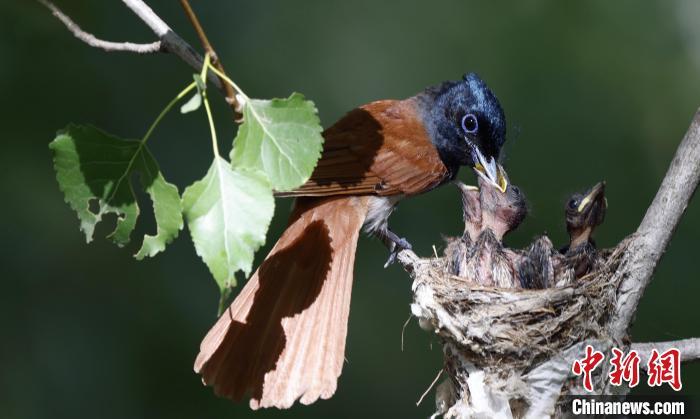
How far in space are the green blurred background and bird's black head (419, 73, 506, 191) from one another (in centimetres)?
157

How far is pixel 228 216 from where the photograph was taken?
7.06 ft

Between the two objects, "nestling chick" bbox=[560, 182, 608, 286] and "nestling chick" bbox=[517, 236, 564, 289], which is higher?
"nestling chick" bbox=[560, 182, 608, 286]

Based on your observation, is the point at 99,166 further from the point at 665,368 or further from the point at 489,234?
the point at 489,234

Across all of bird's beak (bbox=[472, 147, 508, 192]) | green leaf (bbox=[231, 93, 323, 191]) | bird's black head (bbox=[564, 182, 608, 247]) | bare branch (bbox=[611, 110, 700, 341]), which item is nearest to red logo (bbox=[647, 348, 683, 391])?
bare branch (bbox=[611, 110, 700, 341])

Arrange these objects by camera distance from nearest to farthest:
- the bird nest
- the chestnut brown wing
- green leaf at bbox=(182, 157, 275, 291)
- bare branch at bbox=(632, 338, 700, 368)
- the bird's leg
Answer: green leaf at bbox=(182, 157, 275, 291), bare branch at bbox=(632, 338, 700, 368), the bird nest, the chestnut brown wing, the bird's leg

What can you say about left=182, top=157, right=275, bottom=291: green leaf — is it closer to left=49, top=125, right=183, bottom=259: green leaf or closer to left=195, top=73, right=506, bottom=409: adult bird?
left=49, top=125, right=183, bottom=259: green leaf

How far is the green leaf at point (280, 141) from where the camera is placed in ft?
7.18

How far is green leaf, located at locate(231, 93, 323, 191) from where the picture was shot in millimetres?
2189

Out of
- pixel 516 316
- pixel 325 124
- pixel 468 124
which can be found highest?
pixel 325 124

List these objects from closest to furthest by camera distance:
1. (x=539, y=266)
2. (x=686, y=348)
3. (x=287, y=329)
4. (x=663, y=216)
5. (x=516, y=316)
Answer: (x=663, y=216) < (x=686, y=348) < (x=287, y=329) < (x=516, y=316) < (x=539, y=266)

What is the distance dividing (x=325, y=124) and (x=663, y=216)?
3.44m

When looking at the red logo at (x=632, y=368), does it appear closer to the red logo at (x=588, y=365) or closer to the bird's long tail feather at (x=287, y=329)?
the red logo at (x=588, y=365)

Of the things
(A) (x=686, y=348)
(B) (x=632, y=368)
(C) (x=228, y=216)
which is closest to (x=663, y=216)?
(A) (x=686, y=348)

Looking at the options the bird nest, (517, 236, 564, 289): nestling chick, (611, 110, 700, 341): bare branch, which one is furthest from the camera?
(517, 236, 564, 289): nestling chick
